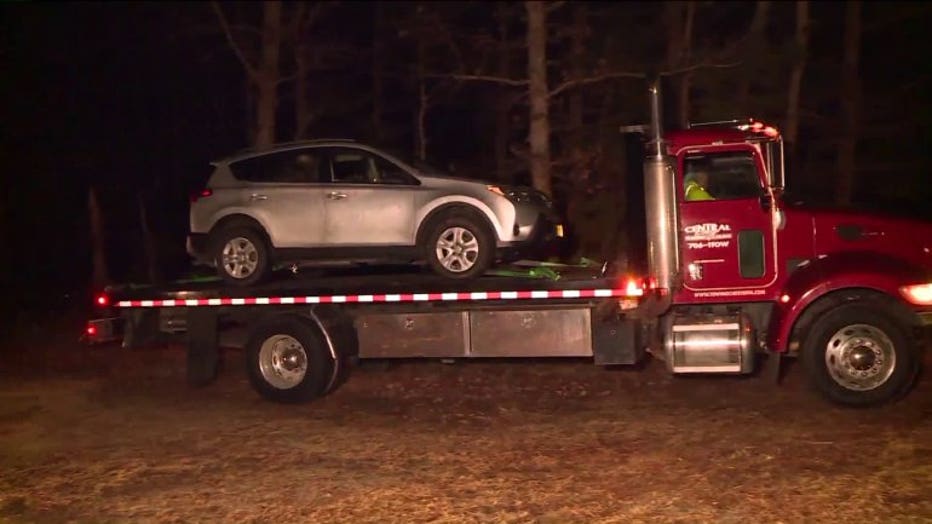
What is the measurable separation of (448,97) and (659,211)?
14936 mm

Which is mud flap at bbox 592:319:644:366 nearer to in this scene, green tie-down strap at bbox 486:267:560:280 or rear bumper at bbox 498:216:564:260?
green tie-down strap at bbox 486:267:560:280

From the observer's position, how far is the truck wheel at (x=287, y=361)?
10453mm

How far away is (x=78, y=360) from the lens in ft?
45.9

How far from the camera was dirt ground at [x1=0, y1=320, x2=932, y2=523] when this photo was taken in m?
6.88

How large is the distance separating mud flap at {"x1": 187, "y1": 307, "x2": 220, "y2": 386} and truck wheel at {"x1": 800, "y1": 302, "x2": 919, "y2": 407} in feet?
19.6

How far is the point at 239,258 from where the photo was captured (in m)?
11.0

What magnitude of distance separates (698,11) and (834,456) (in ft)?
52.6

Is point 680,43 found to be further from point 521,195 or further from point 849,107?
point 521,195

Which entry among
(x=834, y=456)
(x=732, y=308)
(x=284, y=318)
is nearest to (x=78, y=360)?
(x=284, y=318)

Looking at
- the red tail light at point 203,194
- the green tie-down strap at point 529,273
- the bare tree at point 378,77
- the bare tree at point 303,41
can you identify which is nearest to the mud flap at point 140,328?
the red tail light at point 203,194

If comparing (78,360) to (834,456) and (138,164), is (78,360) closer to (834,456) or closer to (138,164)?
(834,456)

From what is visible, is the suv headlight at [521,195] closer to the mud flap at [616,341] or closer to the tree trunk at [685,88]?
the mud flap at [616,341]

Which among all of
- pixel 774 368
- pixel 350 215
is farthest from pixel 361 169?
pixel 774 368

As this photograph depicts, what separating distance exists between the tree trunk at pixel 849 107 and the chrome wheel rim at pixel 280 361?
457 inches
